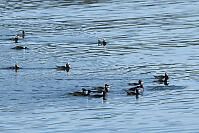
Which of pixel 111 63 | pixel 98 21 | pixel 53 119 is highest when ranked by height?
pixel 98 21

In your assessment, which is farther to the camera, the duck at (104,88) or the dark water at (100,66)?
the duck at (104,88)

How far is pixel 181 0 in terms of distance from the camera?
228ft

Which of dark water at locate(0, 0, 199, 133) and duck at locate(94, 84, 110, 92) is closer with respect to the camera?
dark water at locate(0, 0, 199, 133)

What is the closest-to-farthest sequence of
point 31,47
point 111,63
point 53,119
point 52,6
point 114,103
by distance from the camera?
point 53,119
point 114,103
point 111,63
point 31,47
point 52,6

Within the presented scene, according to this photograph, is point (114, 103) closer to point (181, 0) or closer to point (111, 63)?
point (111, 63)

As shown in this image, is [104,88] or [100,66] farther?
[100,66]

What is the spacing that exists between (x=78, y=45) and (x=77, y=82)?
11.3 meters

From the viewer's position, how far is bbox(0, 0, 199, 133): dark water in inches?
1033

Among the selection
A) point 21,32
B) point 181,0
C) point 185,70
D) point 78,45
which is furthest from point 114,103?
point 181,0

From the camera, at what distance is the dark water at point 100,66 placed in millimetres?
26244

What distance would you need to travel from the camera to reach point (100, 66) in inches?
1467

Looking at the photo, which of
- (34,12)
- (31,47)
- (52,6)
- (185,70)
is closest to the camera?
(185,70)

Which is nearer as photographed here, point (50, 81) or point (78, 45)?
point (50, 81)

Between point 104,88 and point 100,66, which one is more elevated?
point 100,66
